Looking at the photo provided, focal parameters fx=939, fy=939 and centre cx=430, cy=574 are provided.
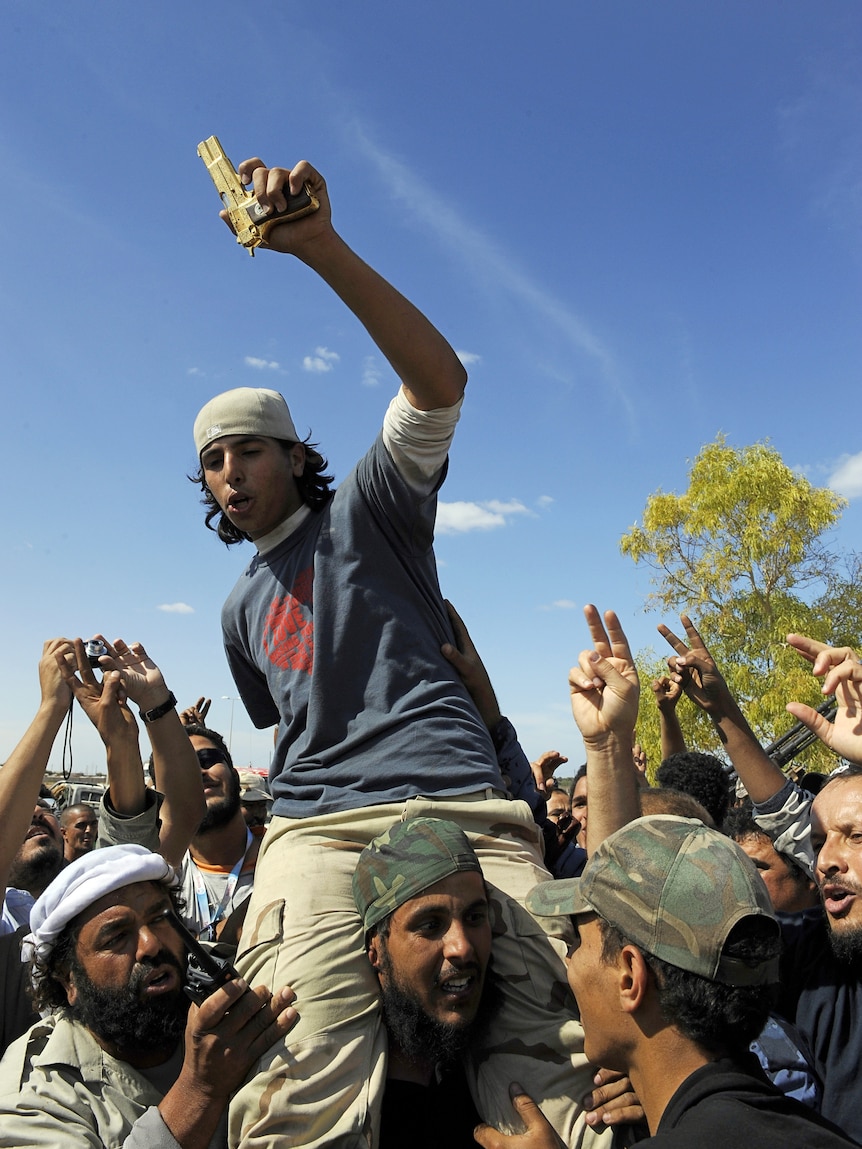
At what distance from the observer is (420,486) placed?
282cm

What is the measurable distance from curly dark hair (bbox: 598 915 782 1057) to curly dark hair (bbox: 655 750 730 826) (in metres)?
2.82

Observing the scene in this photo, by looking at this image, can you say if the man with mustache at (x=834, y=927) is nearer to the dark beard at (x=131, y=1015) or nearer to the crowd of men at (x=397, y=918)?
the crowd of men at (x=397, y=918)

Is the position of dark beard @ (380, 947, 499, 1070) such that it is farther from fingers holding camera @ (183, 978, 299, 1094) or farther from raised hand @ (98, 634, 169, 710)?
raised hand @ (98, 634, 169, 710)

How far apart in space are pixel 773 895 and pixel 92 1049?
2.74 meters

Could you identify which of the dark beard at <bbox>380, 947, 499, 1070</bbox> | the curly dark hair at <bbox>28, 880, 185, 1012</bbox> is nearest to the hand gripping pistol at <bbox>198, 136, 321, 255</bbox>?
the dark beard at <bbox>380, 947, 499, 1070</bbox>

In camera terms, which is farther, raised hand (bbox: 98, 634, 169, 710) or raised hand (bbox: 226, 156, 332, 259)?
raised hand (bbox: 98, 634, 169, 710)

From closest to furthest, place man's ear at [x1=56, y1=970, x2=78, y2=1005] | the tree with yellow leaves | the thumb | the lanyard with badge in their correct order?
man's ear at [x1=56, y1=970, x2=78, y2=1005] → the thumb → the lanyard with badge → the tree with yellow leaves

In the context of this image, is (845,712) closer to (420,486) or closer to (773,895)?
(773,895)

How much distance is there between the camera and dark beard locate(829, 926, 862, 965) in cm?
299

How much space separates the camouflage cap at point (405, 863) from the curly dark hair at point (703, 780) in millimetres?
2765

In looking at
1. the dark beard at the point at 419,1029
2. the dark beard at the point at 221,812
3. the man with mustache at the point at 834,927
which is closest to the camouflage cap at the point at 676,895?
the dark beard at the point at 419,1029

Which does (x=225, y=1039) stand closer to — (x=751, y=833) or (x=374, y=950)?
(x=374, y=950)

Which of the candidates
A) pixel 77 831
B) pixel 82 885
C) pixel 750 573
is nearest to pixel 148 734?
pixel 82 885

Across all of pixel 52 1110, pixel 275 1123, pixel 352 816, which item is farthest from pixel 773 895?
pixel 52 1110
